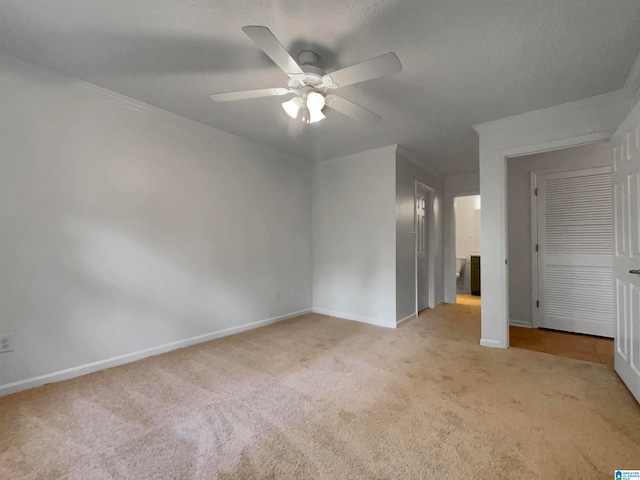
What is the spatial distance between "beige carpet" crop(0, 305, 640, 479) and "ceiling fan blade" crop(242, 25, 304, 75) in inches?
81.1

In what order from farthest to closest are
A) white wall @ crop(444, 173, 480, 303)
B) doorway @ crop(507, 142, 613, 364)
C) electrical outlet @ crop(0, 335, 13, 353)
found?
white wall @ crop(444, 173, 480, 303) < doorway @ crop(507, 142, 613, 364) < electrical outlet @ crop(0, 335, 13, 353)

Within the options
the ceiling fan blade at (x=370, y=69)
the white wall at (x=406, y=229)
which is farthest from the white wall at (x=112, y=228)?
the ceiling fan blade at (x=370, y=69)

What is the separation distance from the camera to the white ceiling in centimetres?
159

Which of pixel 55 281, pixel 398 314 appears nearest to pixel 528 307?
pixel 398 314

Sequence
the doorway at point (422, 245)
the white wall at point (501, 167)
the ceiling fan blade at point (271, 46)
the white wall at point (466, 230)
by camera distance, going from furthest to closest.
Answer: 1. the white wall at point (466, 230)
2. the doorway at point (422, 245)
3. the white wall at point (501, 167)
4. the ceiling fan blade at point (271, 46)

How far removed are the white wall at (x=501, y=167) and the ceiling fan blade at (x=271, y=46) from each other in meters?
2.30

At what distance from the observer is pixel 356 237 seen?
4098 mm

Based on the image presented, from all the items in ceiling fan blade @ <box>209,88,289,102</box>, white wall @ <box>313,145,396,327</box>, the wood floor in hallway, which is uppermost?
ceiling fan blade @ <box>209,88,289,102</box>

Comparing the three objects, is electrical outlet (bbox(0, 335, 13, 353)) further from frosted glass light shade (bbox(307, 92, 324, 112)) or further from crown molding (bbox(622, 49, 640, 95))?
crown molding (bbox(622, 49, 640, 95))

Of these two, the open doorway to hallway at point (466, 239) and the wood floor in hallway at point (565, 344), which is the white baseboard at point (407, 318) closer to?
the wood floor in hallway at point (565, 344)

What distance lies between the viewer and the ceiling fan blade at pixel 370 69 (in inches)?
58.1

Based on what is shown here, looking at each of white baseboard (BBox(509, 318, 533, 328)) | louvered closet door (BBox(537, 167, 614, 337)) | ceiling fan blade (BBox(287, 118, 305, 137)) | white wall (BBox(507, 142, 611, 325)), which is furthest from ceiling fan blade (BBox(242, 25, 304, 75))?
white baseboard (BBox(509, 318, 533, 328))

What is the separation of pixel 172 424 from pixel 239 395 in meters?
0.45

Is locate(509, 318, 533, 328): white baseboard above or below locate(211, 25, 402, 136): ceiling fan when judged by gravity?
below
